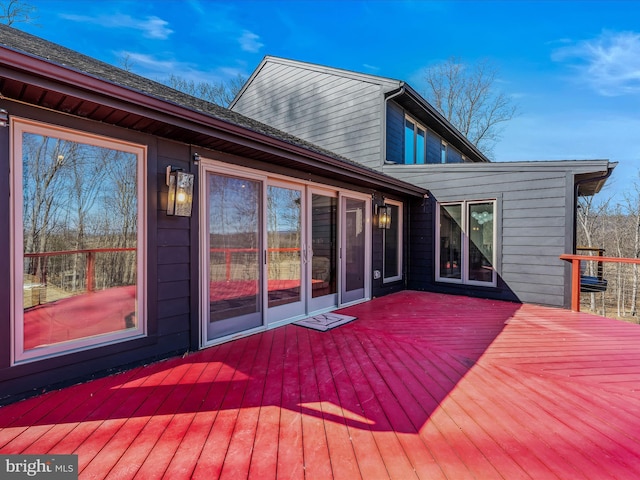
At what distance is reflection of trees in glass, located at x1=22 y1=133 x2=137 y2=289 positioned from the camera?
2.44 metres

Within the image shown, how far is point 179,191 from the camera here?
9.77 feet

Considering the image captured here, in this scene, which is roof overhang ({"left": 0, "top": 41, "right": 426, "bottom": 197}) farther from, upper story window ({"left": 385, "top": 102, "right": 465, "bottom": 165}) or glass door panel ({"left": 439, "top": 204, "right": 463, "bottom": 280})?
upper story window ({"left": 385, "top": 102, "right": 465, "bottom": 165})

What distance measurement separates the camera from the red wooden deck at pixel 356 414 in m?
1.64

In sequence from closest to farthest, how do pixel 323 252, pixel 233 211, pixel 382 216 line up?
pixel 233 211
pixel 323 252
pixel 382 216

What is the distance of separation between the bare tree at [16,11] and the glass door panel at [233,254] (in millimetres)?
7540

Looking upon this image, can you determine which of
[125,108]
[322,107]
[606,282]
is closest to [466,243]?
[606,282]

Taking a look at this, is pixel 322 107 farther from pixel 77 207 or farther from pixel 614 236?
pixel 614 236

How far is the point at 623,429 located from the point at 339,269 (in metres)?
3.59

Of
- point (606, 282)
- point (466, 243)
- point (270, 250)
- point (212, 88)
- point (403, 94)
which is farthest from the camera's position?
point (212, 88)

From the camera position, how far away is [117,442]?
5.86 ft

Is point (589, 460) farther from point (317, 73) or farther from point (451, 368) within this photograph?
point (317, 73)

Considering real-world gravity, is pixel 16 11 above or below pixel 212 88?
below

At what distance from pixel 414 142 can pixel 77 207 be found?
7.34m

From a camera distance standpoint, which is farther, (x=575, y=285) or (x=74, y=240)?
(x=575, y=285)
